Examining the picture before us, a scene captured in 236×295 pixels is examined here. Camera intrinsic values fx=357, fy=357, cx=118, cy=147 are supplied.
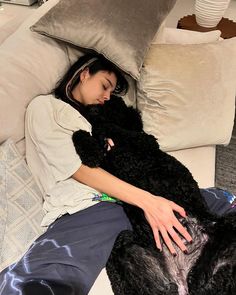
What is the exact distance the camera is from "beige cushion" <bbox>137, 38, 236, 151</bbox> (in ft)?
4.65

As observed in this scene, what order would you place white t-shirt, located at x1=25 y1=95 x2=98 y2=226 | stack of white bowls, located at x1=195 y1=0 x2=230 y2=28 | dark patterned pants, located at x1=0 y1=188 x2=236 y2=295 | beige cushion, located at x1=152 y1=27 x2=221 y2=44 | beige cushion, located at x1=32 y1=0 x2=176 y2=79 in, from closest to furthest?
1. dark patterned pants, located at x1=0 y1=188 x2=236 y2=295
2. white t-shirt, located at x1=25 y1=95 x2=98 y2=226
3. beige cushion, located at x1=32 y1=0 x2=176 y2=79
4. beige cushion, located at x1=152 y1=27 x2=221 y2=44
5. stack of white bowls, located at x1=195 y1=0 x2=230 y2=28

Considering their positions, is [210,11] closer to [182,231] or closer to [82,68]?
[82,68]

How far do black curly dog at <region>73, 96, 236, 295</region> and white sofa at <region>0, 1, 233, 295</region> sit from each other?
0.13 m

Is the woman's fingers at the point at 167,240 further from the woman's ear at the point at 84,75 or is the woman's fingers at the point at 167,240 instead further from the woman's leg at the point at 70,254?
the woman's ear at the point at 84,75

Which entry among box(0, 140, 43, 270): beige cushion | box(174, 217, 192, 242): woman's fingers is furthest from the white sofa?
box(174, 217, 192, 242): woman's fingers

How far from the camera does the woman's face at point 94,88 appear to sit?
1.37 meters

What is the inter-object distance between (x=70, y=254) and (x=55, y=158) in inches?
12.4

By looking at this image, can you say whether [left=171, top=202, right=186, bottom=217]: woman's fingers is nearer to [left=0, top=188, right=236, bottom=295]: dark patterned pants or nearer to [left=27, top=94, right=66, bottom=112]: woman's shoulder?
[left=0, top=188, right=236, bottom=295]: dark patterned pants

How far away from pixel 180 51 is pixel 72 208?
2.49 feet

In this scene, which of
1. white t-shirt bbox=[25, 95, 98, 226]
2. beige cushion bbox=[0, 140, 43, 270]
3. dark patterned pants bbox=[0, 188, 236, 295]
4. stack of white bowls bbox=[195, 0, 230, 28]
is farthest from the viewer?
stack of white bowls bbox=[195, 0, 230, 28]

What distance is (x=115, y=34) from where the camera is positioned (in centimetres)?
135

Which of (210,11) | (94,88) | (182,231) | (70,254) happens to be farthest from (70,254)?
(210,11)

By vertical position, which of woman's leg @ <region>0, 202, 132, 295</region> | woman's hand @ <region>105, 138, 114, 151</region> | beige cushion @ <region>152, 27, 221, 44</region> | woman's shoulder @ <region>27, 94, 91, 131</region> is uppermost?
beige cushion @ <region>152, 27, 221, 44</region>

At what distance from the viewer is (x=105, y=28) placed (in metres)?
1.35
